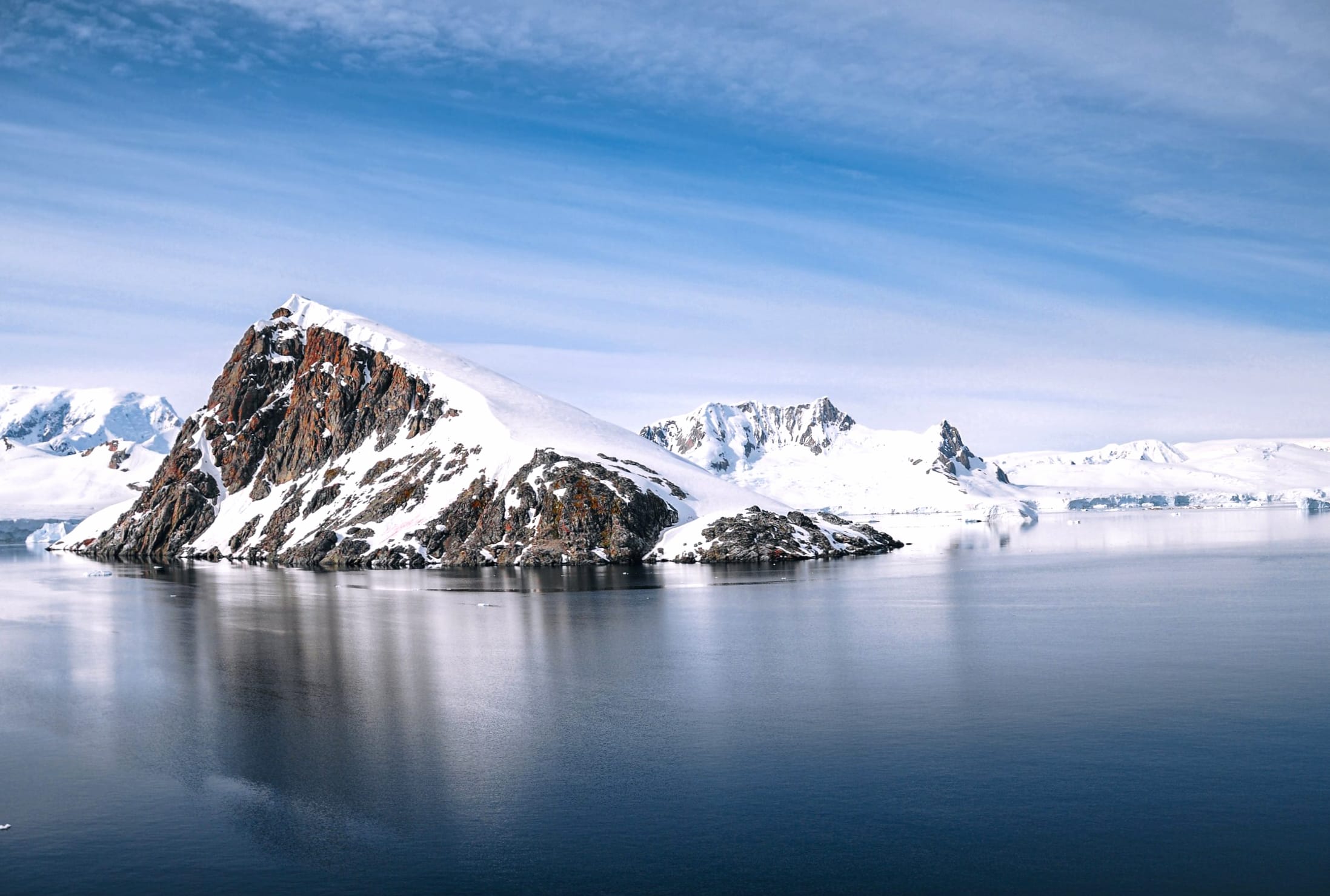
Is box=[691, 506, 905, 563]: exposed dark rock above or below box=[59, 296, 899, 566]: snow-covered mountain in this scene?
below

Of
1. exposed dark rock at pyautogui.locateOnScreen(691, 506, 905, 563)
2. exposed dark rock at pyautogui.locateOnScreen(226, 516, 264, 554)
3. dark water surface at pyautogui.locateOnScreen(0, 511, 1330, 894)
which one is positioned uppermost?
exposed dark rock at pyautogui.locateOnScreen(226, 516, 264, 554)

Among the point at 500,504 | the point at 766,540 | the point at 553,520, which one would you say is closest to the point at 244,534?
the point at 500,504

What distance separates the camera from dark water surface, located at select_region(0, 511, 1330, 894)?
26859 mm

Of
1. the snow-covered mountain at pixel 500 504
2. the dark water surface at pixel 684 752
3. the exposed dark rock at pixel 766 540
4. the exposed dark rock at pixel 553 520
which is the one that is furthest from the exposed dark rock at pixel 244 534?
the dark water surface at pixel 684 752

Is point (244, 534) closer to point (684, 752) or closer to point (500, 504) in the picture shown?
point (500, 504)

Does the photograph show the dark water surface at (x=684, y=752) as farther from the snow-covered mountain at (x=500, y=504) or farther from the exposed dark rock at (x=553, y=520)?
the snow-covered mountain at (x=500, y=504)

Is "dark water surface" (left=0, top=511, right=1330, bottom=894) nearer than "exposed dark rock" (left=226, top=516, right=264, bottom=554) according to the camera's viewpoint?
Yes

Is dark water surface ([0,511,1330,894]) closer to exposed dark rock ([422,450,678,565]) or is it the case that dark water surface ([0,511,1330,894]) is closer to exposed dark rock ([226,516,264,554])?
exposed dark rock ([422,450,678,565])

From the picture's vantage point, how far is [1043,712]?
41.7 metres

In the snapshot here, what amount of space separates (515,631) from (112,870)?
4343 centimetres

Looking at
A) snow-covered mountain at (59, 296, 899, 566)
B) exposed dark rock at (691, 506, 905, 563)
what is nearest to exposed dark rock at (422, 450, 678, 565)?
snow-covered mountain at (59, 296, 899, 566)

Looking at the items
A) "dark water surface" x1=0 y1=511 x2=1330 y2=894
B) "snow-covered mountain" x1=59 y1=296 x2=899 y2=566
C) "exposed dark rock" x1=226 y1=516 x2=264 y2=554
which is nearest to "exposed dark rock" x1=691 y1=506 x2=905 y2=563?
"snow-covered mountain" x1=59 y1=296 x2=899 y2=566

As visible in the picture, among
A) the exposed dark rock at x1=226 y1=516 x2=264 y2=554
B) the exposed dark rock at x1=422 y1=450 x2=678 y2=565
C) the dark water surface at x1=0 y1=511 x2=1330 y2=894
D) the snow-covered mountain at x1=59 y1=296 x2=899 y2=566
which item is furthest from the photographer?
the exposed dark rock at x1=226 y1=516 x2=264 y2=554

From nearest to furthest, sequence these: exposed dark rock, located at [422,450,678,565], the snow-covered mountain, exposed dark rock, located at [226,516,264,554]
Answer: exposed dark rock, located at [422,450,678,565]
the snow-covered mountain
exposed dark rock, located at [226,516,264,554]
